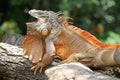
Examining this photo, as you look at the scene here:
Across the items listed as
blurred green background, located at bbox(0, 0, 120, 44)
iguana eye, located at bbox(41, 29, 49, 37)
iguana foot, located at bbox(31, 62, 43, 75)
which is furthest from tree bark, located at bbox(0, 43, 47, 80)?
blurred green background, located at bbox(0, 0, 120, 44)

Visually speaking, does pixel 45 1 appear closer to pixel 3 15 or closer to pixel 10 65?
pixel 3 15

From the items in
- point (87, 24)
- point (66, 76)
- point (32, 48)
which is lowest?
point (66, 76)

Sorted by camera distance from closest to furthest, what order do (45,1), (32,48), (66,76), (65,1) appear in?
(66,76)
(32,48)
(65,1)
(45,1)

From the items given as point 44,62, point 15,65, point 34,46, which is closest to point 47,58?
point 44,62

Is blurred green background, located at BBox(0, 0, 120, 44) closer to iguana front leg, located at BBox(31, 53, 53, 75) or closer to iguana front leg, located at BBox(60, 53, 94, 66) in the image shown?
iguana front leg, located at BBox(60, 53, 94, 66)

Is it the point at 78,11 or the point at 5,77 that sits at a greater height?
the point at 78,11

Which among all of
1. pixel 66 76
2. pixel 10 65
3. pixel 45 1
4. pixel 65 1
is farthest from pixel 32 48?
pixel 45 1

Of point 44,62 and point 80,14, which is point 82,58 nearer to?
point 44,62
